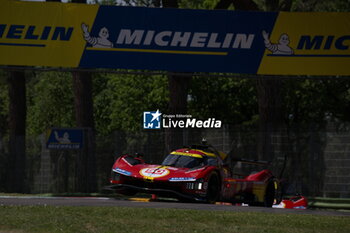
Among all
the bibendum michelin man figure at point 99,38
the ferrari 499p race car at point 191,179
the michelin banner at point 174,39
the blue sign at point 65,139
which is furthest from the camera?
the blue sign at point 65,139

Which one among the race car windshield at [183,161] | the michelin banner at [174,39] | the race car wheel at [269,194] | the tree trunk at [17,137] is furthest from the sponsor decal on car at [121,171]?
the tree trunk at [17,137]

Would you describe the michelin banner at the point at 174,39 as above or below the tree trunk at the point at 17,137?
above

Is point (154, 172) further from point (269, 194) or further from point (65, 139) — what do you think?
point (65, 139)

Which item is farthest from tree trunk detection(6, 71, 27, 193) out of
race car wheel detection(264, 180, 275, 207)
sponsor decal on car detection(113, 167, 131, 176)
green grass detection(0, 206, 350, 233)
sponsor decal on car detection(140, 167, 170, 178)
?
green grass detection(0, 206, 350, 233)

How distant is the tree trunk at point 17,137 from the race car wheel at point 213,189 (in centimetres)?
1275

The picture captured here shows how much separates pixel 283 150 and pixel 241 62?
13.3 ft

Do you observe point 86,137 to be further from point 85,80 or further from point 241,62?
point 241,62

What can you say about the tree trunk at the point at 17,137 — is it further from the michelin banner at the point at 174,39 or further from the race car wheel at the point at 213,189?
the race car wheel at the point at 213,189

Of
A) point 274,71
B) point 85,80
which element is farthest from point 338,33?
point 85,80

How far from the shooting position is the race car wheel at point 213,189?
773 inches

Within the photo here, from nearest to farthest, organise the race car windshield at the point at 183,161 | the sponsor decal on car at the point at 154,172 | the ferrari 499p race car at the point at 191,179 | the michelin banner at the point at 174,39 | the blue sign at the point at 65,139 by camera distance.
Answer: the ferrari 499p race car at the point at 191,179
the sponsor decal on car at the point at 154,172
the race car windshield at the point at 183,161
the michelin banner at the point at 174,39
the blue sign at the point at 65,139

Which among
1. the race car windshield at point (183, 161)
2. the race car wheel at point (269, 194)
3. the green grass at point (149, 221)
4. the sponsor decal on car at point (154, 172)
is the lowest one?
the green grass at point (149, 221)

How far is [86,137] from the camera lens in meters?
29.8

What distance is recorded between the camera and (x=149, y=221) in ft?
45.8
